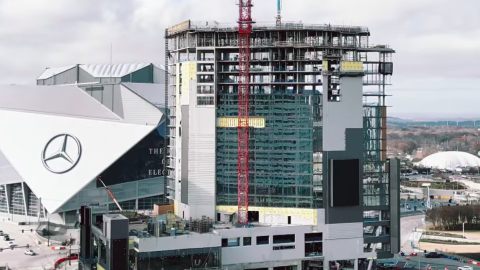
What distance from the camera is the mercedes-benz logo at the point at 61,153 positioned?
314 feet

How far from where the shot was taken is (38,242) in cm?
8744

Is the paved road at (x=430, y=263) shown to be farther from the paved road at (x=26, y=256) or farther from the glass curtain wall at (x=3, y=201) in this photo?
the glass curtain wall at (x=3, y=201)

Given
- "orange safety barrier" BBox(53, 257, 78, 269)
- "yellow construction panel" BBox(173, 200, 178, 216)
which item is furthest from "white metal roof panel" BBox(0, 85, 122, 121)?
"orange safety barrier" BBox(53, 257, 78, 269)

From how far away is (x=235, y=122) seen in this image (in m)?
71.8

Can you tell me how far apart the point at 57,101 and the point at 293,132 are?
41.8 metres

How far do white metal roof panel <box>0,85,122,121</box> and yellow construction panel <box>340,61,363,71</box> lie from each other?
3944cm

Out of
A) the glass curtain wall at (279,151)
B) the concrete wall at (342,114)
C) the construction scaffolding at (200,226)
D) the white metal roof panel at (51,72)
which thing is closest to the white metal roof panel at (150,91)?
the white metal roof panel at (51,72)

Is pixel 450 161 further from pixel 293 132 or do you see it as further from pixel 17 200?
pixel 293 132

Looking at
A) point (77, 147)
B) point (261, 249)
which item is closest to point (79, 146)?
point (77, 147)

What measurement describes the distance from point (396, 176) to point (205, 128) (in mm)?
20479

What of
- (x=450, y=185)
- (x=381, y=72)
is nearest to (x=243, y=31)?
(x=381, y=72)

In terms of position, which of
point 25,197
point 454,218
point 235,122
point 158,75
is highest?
point 158,75

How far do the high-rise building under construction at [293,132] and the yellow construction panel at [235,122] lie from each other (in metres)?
0.10

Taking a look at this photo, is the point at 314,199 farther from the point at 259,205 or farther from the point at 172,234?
the point at 172,234
